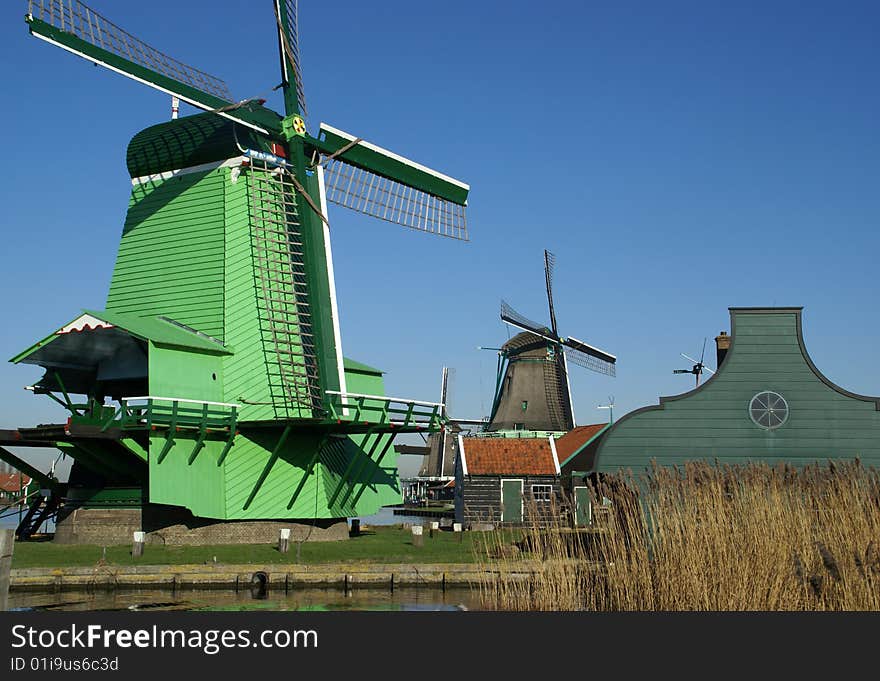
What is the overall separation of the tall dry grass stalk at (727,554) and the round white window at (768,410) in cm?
840

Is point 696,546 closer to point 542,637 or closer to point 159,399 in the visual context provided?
point 542,637

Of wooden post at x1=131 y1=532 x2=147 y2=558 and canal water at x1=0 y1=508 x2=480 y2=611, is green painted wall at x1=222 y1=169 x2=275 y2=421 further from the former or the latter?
canal water at x1=0 y1=508 x2=480 y2=611

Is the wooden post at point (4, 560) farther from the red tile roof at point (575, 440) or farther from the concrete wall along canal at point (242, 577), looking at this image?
the red tile roof at point (575, 440)

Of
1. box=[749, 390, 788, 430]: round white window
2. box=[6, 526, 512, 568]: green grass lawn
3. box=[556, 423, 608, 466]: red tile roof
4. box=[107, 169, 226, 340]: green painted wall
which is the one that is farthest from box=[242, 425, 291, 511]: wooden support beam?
box=[556, 423, 608, 466]: red tile roof

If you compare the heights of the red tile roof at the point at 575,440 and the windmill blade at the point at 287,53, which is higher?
the windmill blade at the point at 287,53

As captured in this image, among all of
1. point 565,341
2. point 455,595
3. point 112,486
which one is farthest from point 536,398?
point 455,595

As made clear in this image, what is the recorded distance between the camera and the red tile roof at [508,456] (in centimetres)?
3175

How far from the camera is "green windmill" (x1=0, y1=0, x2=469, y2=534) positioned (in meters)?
23.3

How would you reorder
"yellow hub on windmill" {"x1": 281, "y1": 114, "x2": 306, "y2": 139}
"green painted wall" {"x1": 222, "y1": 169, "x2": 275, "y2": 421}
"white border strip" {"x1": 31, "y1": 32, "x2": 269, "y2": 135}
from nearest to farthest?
"white border strip" {"x1": 31, "y1": 32, "x2": 269, "y2": 135}, "green painted wall" {"x1": 222, "y1": 169, "x2": 275, "y2": 421}, "yellow hub on windmill" {"x1": 281, "y1": 114, "x2": 306, "y2": 139}

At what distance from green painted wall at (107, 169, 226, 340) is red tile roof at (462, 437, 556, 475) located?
Result: 34.4ft

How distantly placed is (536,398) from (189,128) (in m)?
28.3

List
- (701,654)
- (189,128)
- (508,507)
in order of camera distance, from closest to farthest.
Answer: (701,654) → (189,128) → (508,507)

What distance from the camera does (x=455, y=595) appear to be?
1838 cm

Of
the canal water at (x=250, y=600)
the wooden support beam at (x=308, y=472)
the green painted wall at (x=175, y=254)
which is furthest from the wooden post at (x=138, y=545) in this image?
the green painted wall at (x=175, y=254)
